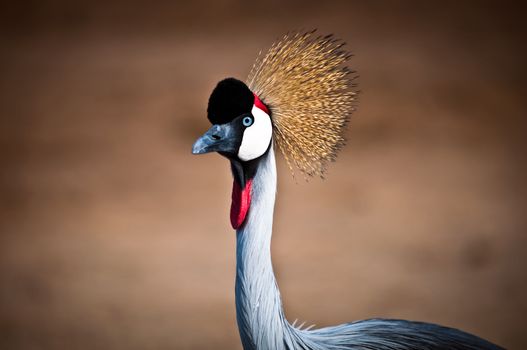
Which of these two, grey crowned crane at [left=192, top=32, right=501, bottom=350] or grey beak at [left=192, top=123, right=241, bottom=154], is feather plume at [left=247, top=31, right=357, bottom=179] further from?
grey beak at [left=192, top=123, right=241, bottom=154]

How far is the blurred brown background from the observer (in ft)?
9.36

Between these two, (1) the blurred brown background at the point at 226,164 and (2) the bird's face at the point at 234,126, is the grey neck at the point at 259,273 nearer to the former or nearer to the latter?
(2) the bird's face at the point at 234,126

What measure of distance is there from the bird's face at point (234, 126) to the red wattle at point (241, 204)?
6cm

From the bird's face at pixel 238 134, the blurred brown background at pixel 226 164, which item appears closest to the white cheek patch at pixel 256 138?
the bird's face at pixel 238 134

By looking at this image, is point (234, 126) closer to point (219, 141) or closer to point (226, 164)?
point (219, 141)

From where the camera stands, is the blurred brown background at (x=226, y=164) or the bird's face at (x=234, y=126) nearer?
the bird's face at (x=234, y=126)

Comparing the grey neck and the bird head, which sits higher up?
the bird head

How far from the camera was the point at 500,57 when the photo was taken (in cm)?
324

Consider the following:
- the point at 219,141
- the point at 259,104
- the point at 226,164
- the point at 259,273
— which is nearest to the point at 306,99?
the point at 259,104

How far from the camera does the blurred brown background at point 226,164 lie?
2854 millimetres

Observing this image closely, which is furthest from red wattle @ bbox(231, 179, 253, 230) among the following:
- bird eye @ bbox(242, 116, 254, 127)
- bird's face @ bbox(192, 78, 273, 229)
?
bird eye @ bbox(242, 116, 254, 127)

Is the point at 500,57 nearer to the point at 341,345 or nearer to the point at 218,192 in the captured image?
the point at 218,192

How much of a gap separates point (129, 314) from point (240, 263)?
52.0 inches

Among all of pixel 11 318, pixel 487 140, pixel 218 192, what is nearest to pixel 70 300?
pixel 11 318
